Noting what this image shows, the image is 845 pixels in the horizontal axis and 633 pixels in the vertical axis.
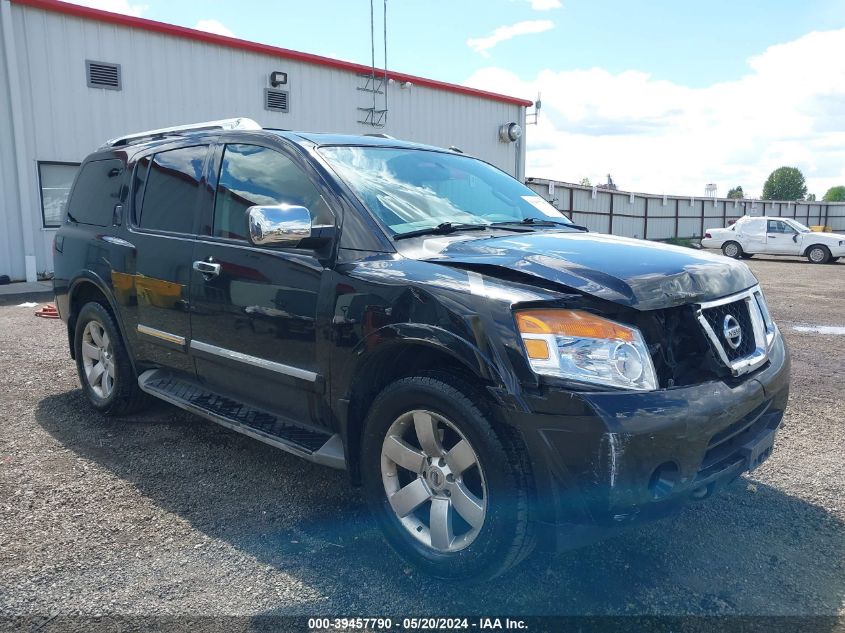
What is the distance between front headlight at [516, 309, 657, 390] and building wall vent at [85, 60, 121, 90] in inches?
518

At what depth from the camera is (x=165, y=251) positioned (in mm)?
3939

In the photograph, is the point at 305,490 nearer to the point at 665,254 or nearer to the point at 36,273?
the point at 665,254

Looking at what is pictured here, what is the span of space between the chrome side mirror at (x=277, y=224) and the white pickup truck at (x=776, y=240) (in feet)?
72.6

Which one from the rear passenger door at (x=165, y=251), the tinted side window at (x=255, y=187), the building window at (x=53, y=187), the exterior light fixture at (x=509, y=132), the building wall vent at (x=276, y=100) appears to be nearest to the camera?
the tinted side window at (x=255, y=187)

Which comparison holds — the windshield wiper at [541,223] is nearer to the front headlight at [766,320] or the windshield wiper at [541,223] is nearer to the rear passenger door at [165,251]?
the front headlight at [766,320]

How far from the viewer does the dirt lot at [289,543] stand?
2.59 m

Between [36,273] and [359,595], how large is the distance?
12.4m

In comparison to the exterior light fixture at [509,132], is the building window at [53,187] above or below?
below

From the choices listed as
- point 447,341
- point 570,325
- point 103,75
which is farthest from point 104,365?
point 103,75

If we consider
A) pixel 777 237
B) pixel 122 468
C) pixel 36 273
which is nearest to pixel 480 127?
pixel 777 237

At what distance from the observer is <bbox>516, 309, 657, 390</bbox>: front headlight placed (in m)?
2.31

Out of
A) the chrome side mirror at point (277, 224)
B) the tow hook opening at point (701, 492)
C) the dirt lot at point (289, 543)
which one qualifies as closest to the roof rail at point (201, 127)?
the chrome side mirror at point (277, 224)

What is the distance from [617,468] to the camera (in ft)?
7.30

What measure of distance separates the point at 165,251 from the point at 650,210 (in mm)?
29386
